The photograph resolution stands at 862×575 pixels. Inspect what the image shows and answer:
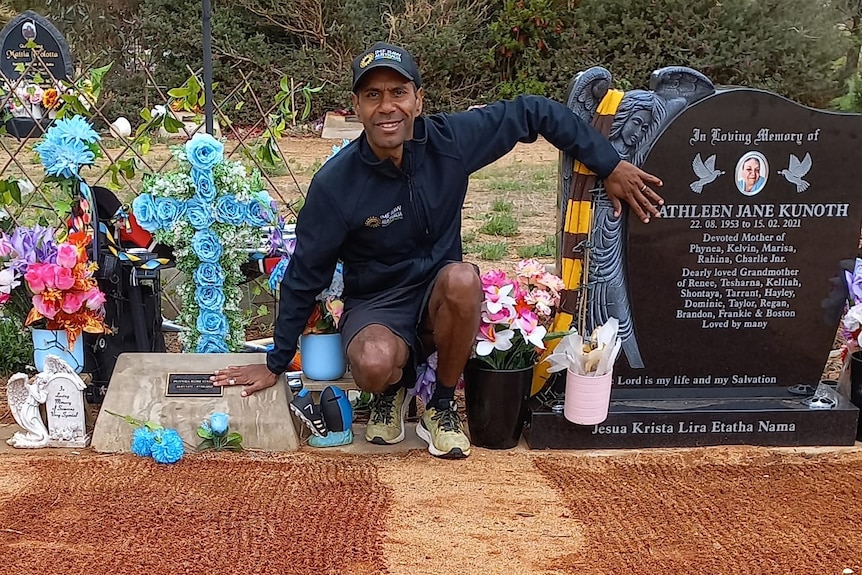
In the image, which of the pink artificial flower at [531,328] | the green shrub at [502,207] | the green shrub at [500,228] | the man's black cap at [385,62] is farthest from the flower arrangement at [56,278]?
the green shrub at [502,207]

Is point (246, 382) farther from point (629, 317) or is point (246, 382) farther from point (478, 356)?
point (629, 317)

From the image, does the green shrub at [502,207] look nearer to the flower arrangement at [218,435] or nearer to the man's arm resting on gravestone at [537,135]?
the man's arm resting on gravestone at [537,135]

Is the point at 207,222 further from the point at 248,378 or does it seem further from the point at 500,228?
the point at 500,228

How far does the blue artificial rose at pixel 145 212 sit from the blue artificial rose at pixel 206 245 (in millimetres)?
167

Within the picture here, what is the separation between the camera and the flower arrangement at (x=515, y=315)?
11.5ft

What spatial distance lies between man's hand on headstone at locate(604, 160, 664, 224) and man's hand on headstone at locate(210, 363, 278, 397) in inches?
58.2

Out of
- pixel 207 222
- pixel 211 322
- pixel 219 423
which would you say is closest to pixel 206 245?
pixel 207 222

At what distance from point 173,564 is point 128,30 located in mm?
12110

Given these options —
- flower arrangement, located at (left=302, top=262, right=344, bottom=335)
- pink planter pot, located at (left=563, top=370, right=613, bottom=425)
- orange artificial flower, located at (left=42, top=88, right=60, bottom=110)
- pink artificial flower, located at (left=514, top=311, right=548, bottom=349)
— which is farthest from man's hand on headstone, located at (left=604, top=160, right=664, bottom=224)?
orange artificial flower, located at (left=42, top=88, right=60, bottom=110)

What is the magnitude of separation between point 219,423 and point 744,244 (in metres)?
2.14

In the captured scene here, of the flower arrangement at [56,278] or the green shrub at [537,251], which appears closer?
the flower arrangement at [56,278]

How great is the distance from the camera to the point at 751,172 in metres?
3.63

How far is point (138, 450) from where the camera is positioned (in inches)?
137

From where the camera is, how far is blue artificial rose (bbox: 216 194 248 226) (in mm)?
3775
